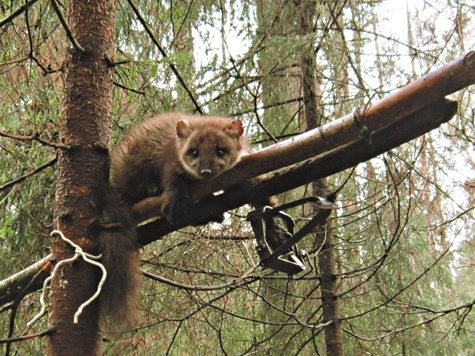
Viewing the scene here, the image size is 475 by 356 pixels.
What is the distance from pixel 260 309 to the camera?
212 inches

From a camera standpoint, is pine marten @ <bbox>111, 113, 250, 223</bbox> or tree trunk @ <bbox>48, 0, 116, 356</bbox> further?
pine marten @ <bbox>111, 113, 250, 223</bbox>

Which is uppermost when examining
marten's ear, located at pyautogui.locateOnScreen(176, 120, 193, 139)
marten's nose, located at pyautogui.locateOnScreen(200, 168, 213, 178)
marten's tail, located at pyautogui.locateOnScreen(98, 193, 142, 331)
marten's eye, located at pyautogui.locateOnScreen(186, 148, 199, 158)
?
marten's ear, located at pyautogui.locateOnScreen(176, 120, 193, 139)

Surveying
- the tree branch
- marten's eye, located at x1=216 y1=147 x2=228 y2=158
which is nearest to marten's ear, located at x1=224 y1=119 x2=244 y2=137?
marten's eye, located at x1=216 y1=147 x2=228 y2=158

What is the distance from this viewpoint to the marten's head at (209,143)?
11.7 ft

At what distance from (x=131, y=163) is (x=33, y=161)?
59.1 inches

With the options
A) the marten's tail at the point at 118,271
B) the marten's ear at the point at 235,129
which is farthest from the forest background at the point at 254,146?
the marten's tail at the point at 118,271

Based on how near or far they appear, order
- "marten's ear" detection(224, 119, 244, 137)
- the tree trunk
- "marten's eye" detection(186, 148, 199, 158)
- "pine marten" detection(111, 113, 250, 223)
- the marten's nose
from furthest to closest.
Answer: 1. "marten's ear" detection(224, 119, 244, 137)
2. "marten's eye" detection(186, 148, 199, 158)
3. "pine marten" detection(111, 113, 250, 223)
4. the marten's nose
5. the tree trunk

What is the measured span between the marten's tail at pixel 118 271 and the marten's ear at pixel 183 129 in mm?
1184

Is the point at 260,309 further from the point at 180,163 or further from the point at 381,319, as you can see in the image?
the point at 180,163

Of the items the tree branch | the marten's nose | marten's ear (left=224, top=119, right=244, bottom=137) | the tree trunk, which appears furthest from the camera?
marten's ear (left=224, top=119, right=244, bottom=137)

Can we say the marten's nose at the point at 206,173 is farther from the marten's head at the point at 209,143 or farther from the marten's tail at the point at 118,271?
the marten's tail at the point at 118,271

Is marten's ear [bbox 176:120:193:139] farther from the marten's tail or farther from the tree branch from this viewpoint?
the marten's tail

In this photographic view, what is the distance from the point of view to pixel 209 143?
3.79 metres

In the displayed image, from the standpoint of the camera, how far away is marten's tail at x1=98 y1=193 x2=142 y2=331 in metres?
2.59
